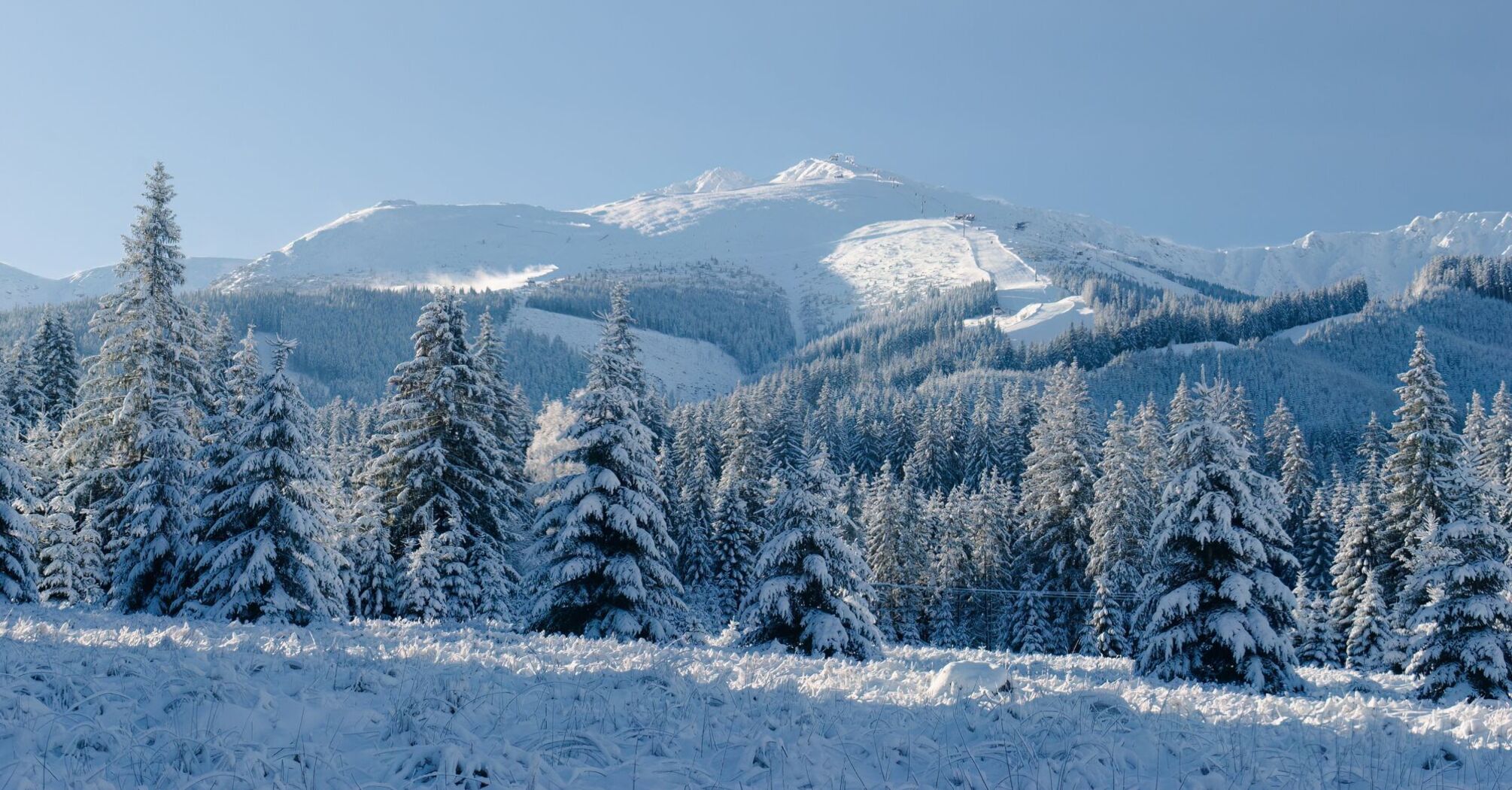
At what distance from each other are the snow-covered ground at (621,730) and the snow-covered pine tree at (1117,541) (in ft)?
100

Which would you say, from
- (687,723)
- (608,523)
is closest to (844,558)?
(608,523)

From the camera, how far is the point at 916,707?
29.5ft

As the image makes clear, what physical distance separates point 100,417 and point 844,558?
2198cm

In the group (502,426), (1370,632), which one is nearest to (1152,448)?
(1370,632)

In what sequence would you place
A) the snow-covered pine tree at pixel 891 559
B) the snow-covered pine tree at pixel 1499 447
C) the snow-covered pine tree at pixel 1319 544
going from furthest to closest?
1. the snow-covered pine tree at pixel 1319 544
2. the snow-covered pine tree at pixel 891 559
3. the snow-covered pine tree at pixel 1499 447

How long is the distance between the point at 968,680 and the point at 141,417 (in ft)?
81.5

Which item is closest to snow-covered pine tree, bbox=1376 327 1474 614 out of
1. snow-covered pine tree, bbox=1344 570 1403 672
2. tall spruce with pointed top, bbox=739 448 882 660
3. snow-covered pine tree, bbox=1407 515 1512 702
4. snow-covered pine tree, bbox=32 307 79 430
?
snow-covered pine tree, bbox=1344 570 1403 672

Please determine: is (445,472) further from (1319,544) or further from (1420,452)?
(1319,544)

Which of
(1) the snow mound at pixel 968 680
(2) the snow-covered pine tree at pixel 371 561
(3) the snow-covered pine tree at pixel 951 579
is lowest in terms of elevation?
(3) the snow-covered pine tree at pixel 951 579

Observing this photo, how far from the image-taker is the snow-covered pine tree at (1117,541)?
1572 inches

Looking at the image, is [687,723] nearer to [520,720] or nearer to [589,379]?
[520,720]

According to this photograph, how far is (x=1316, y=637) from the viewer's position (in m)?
43.6

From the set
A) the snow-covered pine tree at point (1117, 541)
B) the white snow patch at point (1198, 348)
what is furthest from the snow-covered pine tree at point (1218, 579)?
the white snow patch at point (1198, 348)

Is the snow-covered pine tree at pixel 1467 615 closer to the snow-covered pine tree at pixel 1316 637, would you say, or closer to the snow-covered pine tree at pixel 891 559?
the snow-covered pine tree at pixel 1316 637
